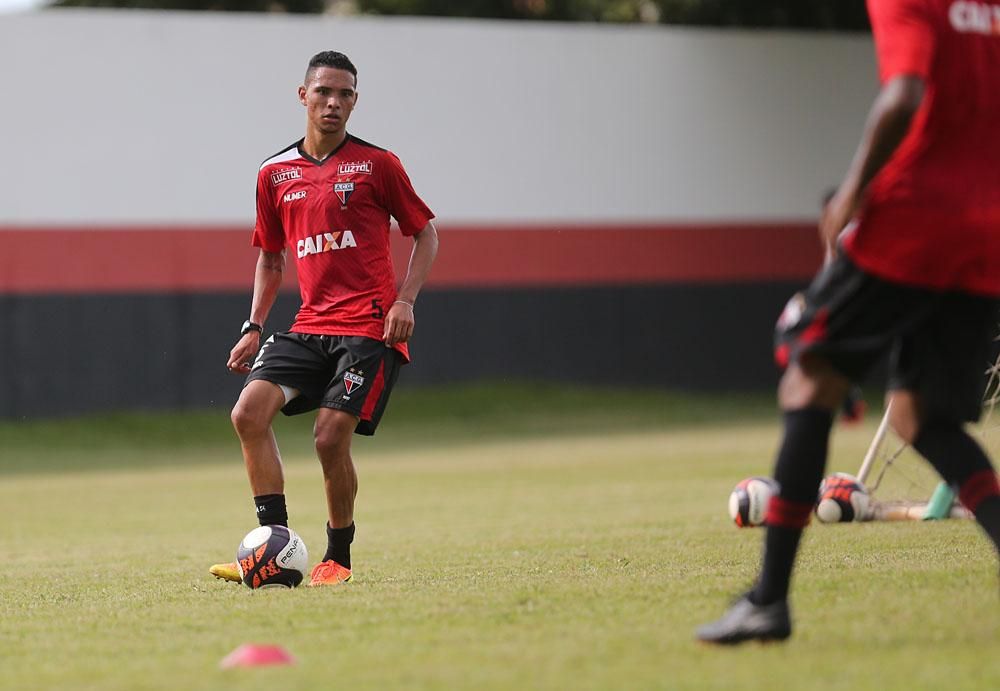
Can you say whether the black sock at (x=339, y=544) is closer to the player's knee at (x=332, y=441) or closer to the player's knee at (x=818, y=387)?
the player's knee at (x=332, y=441)

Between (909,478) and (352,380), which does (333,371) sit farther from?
(909,478)

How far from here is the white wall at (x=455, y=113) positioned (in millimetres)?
22172

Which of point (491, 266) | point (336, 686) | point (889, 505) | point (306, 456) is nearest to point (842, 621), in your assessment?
point (336, 686)

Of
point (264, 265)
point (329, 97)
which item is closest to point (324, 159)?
point (329, 97)

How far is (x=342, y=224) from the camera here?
7.07 m

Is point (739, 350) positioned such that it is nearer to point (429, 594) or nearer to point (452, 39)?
point (452, 39)

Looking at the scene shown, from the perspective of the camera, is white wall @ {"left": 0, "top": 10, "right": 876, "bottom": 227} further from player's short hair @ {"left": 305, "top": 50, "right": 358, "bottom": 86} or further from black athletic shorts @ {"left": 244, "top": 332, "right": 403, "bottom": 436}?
black athletic shorts @ {"left": 244, "top": 332, "right": 403, "bottom": 436}

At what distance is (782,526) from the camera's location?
185 inches

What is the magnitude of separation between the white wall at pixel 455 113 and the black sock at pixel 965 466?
18513 mm

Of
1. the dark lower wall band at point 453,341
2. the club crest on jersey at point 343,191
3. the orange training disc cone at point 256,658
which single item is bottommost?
the dark lower wall band at point 453,341


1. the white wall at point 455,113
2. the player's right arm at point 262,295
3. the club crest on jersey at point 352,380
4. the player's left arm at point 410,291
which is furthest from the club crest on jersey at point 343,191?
the white wall at point 455,113

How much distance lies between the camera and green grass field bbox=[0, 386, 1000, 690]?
439 cm

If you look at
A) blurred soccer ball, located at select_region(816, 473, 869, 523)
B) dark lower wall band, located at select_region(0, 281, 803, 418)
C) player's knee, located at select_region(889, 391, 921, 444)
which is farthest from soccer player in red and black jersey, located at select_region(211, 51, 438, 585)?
dark lower wall band, located at select_region(0, 281, 803, 418)

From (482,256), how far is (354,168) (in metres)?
16.8
